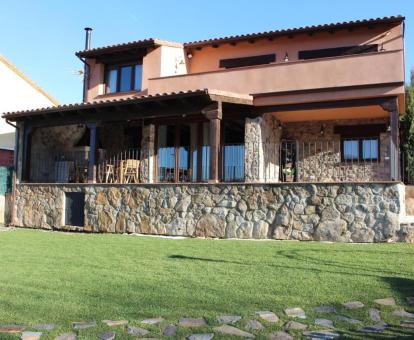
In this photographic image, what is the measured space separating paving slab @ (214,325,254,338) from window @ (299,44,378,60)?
12.6 meters

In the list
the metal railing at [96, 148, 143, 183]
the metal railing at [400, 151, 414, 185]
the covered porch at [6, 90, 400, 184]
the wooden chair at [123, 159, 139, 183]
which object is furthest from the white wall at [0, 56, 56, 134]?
the metal railing at [400, 151, 414, 185]

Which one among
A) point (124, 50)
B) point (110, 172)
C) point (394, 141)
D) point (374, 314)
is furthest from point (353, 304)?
point (124, 50)

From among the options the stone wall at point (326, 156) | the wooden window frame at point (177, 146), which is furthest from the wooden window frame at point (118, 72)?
the stone wall at point (326, 156)

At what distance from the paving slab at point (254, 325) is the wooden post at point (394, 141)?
7.79 m

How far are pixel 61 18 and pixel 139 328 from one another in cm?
1446

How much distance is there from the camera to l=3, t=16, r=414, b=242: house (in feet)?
36.6

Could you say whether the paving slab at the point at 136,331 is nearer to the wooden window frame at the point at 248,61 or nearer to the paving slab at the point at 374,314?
the paving slab at the point at 374,314

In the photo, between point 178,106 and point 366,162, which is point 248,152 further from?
point 366,162

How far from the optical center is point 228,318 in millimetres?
4562

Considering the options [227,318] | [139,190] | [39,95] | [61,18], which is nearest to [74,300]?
[227,318]

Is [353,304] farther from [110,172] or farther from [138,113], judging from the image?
[110,172]

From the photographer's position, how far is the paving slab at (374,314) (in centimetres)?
449

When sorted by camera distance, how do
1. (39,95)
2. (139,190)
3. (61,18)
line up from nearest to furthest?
(139,190), (61,18), (39,95)

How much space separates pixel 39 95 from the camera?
24.1 meters
